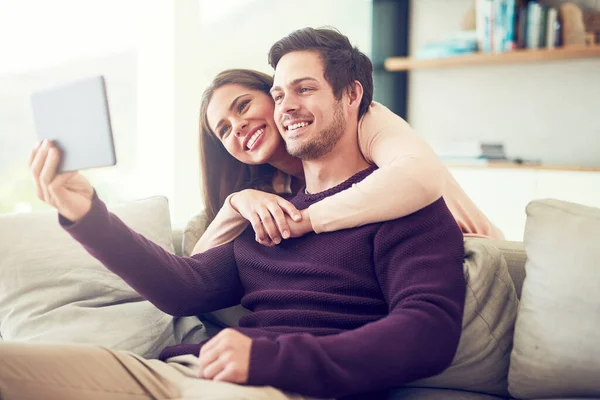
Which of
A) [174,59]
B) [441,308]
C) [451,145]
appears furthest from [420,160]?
[451,145]

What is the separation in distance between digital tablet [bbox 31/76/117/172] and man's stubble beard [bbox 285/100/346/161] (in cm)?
55

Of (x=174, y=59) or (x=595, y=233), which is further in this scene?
(x=174, y=59)

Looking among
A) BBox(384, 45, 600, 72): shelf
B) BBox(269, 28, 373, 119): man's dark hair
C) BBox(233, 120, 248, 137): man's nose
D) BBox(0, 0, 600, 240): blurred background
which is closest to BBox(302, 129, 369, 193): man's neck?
BBox(269, 28, 373, 119): man's dark hair

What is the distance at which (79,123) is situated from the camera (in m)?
1.19

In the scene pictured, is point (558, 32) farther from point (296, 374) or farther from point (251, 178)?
point (296, 374)

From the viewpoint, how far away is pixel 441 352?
1226 mm

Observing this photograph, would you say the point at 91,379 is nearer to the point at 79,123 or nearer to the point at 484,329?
the point at 79,123

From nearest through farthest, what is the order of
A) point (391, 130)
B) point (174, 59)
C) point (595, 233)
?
point (595, 233), point (391, 130), point (174, 59)

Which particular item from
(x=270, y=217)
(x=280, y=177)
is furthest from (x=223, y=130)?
(x=270, y=217)

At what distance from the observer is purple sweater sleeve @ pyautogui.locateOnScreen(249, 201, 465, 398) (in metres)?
1.16

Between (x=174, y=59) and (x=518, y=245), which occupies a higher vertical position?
(x=174, y=59)

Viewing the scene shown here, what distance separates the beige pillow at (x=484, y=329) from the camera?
4.66ft

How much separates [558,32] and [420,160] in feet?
8.17

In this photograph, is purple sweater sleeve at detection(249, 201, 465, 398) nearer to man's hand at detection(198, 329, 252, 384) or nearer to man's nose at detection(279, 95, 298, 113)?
man's hand at detection(198, 329, 252, 384)
